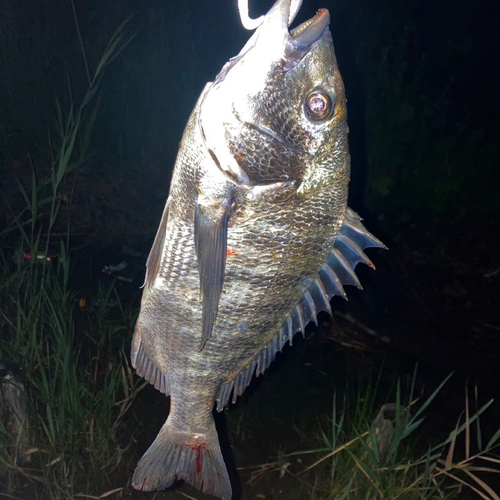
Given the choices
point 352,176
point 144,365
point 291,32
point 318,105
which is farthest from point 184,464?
Result: point 352,176

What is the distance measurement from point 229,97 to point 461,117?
409 centimetres

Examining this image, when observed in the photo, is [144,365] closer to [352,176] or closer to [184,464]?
[184,464]

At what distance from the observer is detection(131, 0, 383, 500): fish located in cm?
129

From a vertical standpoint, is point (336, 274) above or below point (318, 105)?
below

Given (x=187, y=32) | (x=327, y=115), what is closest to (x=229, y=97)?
(x=327, y=115)

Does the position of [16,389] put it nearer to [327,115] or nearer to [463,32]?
[327,115]

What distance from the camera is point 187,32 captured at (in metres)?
4.38

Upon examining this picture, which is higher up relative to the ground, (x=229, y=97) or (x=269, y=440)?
(x=229, y=97)

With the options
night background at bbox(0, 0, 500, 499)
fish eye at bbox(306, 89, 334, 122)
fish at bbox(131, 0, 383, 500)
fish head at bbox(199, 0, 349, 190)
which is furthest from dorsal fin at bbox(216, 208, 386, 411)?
night background at bbox(0, 0, 500, 499)

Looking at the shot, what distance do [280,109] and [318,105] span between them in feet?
0.33

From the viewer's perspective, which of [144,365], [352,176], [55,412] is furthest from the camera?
[352,176]

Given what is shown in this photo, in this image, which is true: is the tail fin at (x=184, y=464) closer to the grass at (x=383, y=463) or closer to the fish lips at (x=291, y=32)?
the grass at (x=383, y=463)

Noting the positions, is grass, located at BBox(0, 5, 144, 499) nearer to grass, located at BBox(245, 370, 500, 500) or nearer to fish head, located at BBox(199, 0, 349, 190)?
grass, located at BBox(245, 370, 500, 500)

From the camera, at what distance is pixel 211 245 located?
1.33m
